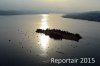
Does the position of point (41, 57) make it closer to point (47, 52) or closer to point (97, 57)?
point (47, 52)

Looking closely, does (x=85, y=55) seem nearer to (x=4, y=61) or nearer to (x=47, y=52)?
(x=47, y=52)

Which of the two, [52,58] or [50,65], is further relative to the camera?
[52,58]

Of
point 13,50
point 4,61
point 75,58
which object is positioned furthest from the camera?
point 13,50

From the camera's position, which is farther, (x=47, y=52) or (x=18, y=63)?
(x=47, y=52)

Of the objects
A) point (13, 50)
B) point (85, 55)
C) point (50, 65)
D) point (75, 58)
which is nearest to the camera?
point (50, 65)

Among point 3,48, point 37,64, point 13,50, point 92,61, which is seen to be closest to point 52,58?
point 37,64

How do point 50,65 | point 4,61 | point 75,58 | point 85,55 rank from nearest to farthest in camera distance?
point 50,65
point 4,61
point 75,58
point 85,55

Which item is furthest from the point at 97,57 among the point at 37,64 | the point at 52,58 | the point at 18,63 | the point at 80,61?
the point at 18,63

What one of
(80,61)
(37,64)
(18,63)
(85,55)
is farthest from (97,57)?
(18,63)

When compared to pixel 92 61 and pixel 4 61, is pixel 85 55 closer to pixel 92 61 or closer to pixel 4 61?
pixel 92 61
